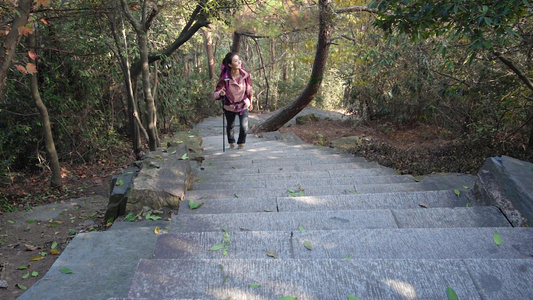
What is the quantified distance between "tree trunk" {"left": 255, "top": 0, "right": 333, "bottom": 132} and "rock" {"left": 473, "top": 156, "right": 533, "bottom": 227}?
6263 millimetres

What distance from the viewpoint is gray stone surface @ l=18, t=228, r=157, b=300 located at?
187 cm

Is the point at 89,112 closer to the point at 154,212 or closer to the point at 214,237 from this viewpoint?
the point at 154,212

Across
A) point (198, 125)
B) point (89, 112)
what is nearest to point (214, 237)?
point (89, 112)

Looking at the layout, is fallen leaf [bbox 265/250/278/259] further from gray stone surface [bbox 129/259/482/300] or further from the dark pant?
the dark pant

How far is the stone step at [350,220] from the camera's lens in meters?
2.39

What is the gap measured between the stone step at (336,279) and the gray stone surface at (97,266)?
1.32 ft

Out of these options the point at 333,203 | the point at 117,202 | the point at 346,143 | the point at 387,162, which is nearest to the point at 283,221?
the point at 333,203

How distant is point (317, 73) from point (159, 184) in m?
7.34

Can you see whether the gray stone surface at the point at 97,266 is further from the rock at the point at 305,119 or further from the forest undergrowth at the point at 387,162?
the rock at the point at 305,119

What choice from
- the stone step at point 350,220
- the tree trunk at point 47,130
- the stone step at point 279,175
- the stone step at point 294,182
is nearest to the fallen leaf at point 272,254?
the stone step at point 350,220

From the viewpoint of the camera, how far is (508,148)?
5.24 metres

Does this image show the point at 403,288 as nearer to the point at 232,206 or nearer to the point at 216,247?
the point at 216,247

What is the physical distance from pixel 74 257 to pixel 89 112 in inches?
254

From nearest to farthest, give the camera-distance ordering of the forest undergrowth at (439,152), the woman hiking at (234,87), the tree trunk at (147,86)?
the forest undergrowth at (439,152)
the tree trunk at (147,86)
the woman hiking at (234,87)
